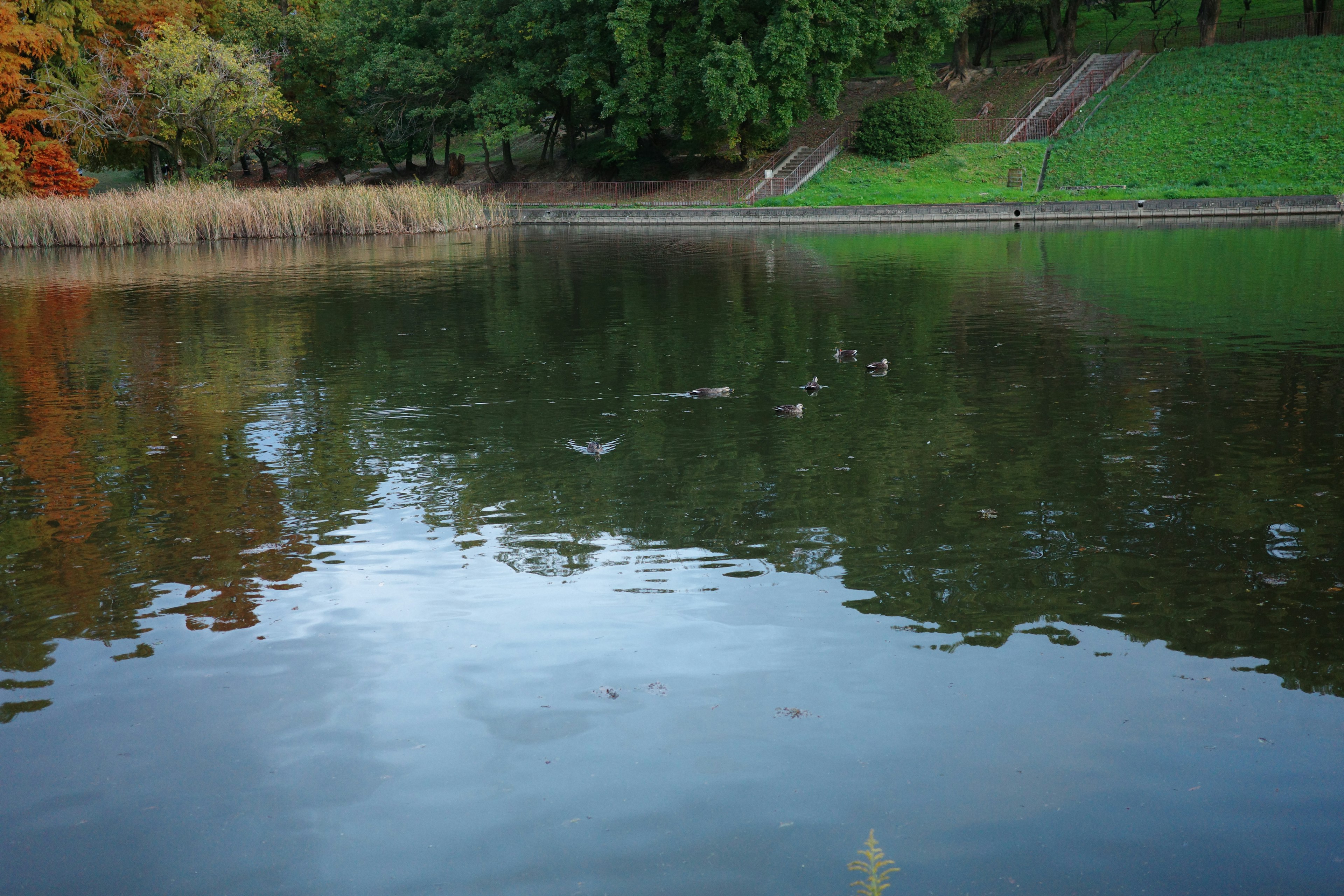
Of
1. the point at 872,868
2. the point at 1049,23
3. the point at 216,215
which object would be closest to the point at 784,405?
the point at 872,868

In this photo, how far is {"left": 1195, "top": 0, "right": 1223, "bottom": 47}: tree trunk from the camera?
51.9m

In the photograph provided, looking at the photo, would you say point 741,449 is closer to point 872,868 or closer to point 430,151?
point 872,868

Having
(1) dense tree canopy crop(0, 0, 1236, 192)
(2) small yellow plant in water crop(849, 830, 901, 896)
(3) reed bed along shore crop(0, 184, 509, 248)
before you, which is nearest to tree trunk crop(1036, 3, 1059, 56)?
(1) dense tree canopy crop(0, 0, 1236, 192)

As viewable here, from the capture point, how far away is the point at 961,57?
56.2 meters

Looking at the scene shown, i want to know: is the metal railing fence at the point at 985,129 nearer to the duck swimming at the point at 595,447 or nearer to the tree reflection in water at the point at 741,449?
the tree reflection in water at the point at 741,449

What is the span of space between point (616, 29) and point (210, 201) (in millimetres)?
19193

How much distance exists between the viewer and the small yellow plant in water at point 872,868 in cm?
290

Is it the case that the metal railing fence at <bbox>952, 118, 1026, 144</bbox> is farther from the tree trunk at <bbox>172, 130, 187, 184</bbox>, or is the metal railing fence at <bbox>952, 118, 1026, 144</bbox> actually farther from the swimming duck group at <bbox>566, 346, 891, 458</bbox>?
the swimming duck group at <bbox>566, 346, 891, 458</bbox>

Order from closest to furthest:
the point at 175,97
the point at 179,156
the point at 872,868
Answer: the point at 872,868 < the point at 175,97 < the point at 179,156

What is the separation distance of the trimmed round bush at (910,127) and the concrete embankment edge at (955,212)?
7495 mm

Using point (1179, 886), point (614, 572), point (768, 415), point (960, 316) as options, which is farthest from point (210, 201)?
point (1179, 886)

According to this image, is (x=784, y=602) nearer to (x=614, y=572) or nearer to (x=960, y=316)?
(x=614, y=572)

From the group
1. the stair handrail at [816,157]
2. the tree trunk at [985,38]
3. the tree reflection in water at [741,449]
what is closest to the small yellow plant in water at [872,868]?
the tree reflection in water at [741,449]

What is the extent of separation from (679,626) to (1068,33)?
55.9 meters
